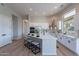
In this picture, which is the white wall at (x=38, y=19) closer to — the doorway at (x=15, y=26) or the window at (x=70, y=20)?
the doorway at (x=15, y=26)

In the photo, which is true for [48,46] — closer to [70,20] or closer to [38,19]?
[70,20]

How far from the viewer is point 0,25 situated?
6414 mm

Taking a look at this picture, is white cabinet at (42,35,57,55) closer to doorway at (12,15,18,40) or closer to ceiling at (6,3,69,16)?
ceiling at (6,3,69,16)

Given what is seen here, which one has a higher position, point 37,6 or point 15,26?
point 37,6

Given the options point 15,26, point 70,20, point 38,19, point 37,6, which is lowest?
point 15,26

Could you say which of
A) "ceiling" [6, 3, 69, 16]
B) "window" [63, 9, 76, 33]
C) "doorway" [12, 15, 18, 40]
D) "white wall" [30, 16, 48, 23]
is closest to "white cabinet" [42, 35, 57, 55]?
"window" [63, 9, 76, 33]

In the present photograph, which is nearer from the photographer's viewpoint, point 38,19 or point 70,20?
point 70,20

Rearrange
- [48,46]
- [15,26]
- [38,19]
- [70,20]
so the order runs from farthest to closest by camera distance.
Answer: [38,19] → [15,26] → [70,20] → [48,46]

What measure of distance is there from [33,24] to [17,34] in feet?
7.33

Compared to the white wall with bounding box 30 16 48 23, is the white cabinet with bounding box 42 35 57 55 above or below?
below

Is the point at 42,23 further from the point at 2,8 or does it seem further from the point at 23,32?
the point at 2,8

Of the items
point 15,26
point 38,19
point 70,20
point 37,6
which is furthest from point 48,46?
point 38,19

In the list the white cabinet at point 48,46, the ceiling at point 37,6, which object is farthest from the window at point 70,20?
the white cabinet at point 48,46

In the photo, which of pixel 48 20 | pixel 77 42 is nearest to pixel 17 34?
pixel 48 20
